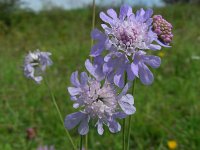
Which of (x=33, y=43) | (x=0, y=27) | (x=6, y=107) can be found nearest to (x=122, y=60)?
(x=6, y=107)

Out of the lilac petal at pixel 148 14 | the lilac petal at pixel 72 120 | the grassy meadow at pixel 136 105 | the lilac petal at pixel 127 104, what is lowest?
the grassy meadow at pixel 136 105

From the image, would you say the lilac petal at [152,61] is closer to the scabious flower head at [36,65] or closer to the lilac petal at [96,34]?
the lilac petal at [96,34]

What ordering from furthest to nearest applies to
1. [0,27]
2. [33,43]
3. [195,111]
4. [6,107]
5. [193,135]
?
[0,27], [33,43], [6,107], [195,111], [193,135]

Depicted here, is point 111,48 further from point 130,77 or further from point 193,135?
point 193,135

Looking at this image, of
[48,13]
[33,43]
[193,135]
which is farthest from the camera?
[48,13]

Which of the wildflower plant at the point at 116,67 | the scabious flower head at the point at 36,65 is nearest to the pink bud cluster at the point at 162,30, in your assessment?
the wildflower plant at the point at 116,67

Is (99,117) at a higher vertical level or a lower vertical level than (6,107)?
higher

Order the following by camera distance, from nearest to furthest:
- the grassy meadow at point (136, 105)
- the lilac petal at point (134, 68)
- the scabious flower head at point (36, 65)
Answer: the lilac petal at point (134, 68) → the scabious flower head at point (36, 65) → the grassy meadow at point (136, 105)
